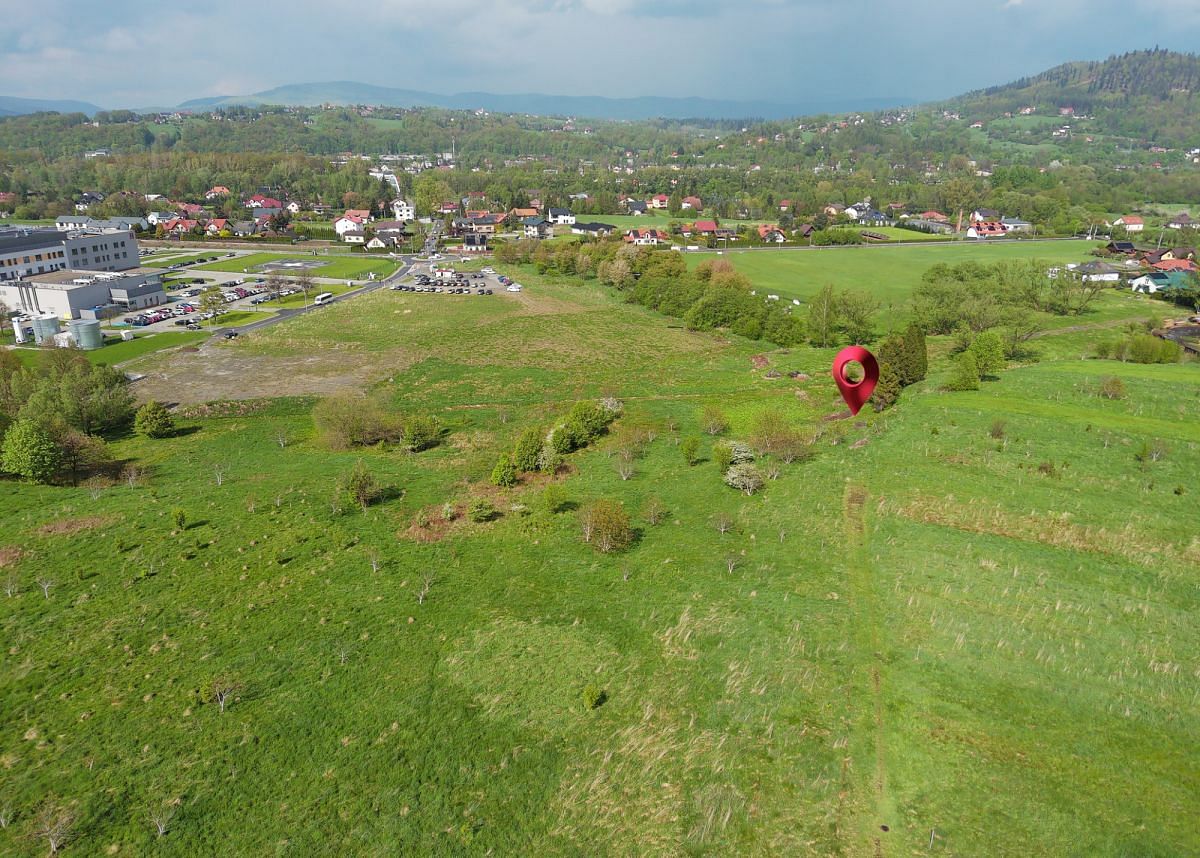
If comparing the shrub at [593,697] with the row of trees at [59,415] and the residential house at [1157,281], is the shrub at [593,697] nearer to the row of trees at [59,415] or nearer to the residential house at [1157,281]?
the row of trees at [59,415]

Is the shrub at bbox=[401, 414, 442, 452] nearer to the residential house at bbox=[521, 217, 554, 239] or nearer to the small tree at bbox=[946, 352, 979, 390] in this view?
the small tree at bbox=[946, 352, 979, 390]

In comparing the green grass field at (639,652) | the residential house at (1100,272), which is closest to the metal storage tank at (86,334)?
the green grass field at (639,652)

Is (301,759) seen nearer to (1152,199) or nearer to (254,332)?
(254,332)

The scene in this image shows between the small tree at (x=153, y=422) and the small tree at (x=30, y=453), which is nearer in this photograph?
the small tree at (x=30, y=453)

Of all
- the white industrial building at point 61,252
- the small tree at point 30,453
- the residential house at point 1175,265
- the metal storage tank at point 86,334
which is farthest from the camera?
the residential house at point 1175,265

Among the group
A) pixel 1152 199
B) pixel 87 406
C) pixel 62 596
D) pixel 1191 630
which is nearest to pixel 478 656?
pixel 62 596

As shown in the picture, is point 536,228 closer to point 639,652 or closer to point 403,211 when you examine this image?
point 403,211

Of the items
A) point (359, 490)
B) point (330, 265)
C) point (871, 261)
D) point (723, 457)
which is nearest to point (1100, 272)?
point (871, 261)
